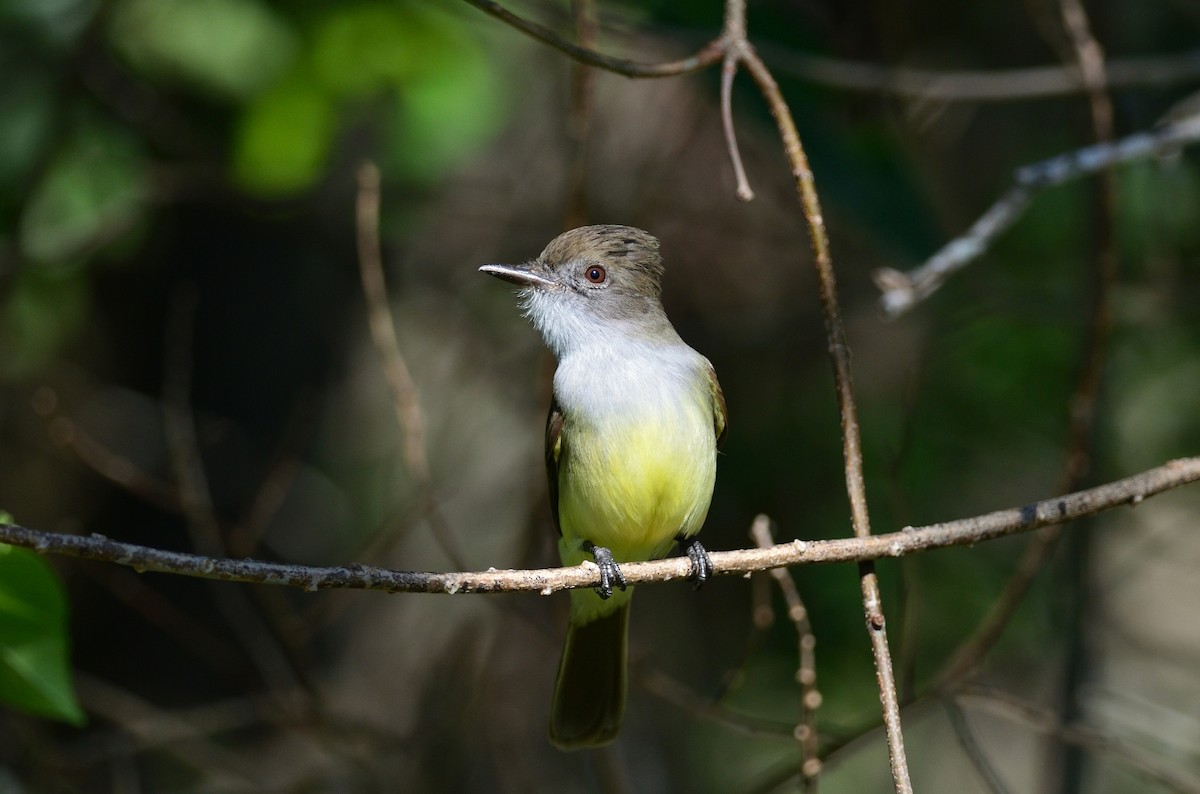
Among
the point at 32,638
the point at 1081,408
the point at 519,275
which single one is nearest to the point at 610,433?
the point at 519,275

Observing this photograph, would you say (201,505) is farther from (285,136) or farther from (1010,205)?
(1010,205)

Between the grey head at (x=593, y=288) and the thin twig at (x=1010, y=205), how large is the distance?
73 cm

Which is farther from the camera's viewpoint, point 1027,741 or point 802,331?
point 1027,741

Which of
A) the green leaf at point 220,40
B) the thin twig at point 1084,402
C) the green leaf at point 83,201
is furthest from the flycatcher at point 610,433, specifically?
the green leaf at point 83,201

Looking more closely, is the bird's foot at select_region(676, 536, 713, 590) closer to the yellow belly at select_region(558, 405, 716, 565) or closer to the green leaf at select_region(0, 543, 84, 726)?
the yellow belly at select_region(558, 405, 716, 565)

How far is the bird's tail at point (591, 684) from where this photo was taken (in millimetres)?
3756

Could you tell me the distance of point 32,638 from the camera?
255 centimetres

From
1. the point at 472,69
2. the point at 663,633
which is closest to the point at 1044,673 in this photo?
the point at 663,633

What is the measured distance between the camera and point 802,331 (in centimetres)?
628

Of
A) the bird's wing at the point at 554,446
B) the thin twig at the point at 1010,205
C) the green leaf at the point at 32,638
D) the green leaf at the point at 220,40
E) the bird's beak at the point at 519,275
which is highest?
the green leaf at the point at 220,40

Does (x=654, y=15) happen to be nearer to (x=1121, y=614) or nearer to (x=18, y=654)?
(x=18, y=654)

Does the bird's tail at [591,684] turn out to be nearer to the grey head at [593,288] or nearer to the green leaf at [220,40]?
the grey head at [593,288]

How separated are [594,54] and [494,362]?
341 cm

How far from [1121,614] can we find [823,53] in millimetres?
3647
